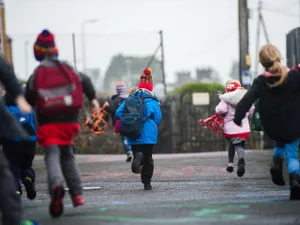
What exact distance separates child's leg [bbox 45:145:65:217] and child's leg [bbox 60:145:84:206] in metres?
0.18

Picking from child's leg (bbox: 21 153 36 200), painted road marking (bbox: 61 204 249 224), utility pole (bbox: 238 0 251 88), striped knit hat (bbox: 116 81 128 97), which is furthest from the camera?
utility pole (bbox: 238 0 251 88)

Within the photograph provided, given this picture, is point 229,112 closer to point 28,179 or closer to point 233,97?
point 233,97

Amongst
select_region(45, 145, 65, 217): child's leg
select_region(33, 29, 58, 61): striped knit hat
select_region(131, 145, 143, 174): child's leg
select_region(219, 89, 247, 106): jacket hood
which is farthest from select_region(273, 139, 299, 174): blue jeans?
select_region(219, 89, 247, 106): jacket hood

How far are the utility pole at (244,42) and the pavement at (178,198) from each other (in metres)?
8.11

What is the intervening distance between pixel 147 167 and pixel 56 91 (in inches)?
172

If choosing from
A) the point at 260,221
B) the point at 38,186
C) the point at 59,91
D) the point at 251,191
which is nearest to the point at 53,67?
the point at 59,91

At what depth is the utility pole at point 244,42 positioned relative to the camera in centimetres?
2519

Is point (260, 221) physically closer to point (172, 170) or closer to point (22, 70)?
point (172, 170)

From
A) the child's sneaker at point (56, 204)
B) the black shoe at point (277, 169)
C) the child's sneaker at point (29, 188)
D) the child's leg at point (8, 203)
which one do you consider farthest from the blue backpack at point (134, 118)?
the child's leg at point (8, 203)

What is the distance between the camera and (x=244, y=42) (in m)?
25.2

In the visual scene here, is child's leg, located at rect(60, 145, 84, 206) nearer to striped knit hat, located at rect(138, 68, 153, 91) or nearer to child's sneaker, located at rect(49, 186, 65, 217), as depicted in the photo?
child's sneaker, located at rect(49, 186, 65, 217)

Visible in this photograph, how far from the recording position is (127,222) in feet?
25.0

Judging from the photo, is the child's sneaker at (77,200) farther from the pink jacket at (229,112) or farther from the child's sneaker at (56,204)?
the pink jacket at (229,112)

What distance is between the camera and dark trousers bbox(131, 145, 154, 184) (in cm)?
1213
